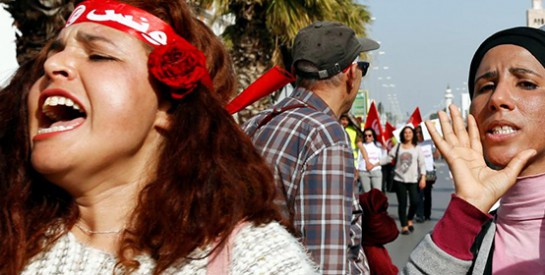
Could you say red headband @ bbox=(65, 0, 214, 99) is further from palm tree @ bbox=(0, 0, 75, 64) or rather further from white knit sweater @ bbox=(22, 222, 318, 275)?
palm tree @ bbox=(0, 0, 75, 64)

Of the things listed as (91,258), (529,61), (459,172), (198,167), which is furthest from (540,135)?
(91,258)

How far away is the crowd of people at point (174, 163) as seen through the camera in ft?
6.21

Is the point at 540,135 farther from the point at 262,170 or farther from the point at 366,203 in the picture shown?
the point at 366,203

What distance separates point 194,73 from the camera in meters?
2.03

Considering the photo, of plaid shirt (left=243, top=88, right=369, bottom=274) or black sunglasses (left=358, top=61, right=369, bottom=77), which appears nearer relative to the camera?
plaid shirt (left=243, top=88, right=369, bottom=274)

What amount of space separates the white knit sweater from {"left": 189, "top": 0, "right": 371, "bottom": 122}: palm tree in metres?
9.18

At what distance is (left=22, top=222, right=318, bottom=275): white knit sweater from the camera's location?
1830 mm

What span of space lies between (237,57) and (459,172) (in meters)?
9.76

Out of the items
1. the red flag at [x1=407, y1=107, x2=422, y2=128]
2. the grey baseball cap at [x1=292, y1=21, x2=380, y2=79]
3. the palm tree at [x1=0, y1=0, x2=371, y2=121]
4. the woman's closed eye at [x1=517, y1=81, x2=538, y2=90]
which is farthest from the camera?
the red flag at [x1=407, y1=107, x2=422, y2=128]

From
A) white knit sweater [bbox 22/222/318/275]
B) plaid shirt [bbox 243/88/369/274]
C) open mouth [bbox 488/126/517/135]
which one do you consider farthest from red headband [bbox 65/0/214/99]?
plaid shirt [bbox 243/88/369/274]

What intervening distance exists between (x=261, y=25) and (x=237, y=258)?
9.97 metres

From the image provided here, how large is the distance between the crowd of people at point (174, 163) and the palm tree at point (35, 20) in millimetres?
2962

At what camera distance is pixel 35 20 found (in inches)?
206

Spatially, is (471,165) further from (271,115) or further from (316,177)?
(271,115)
